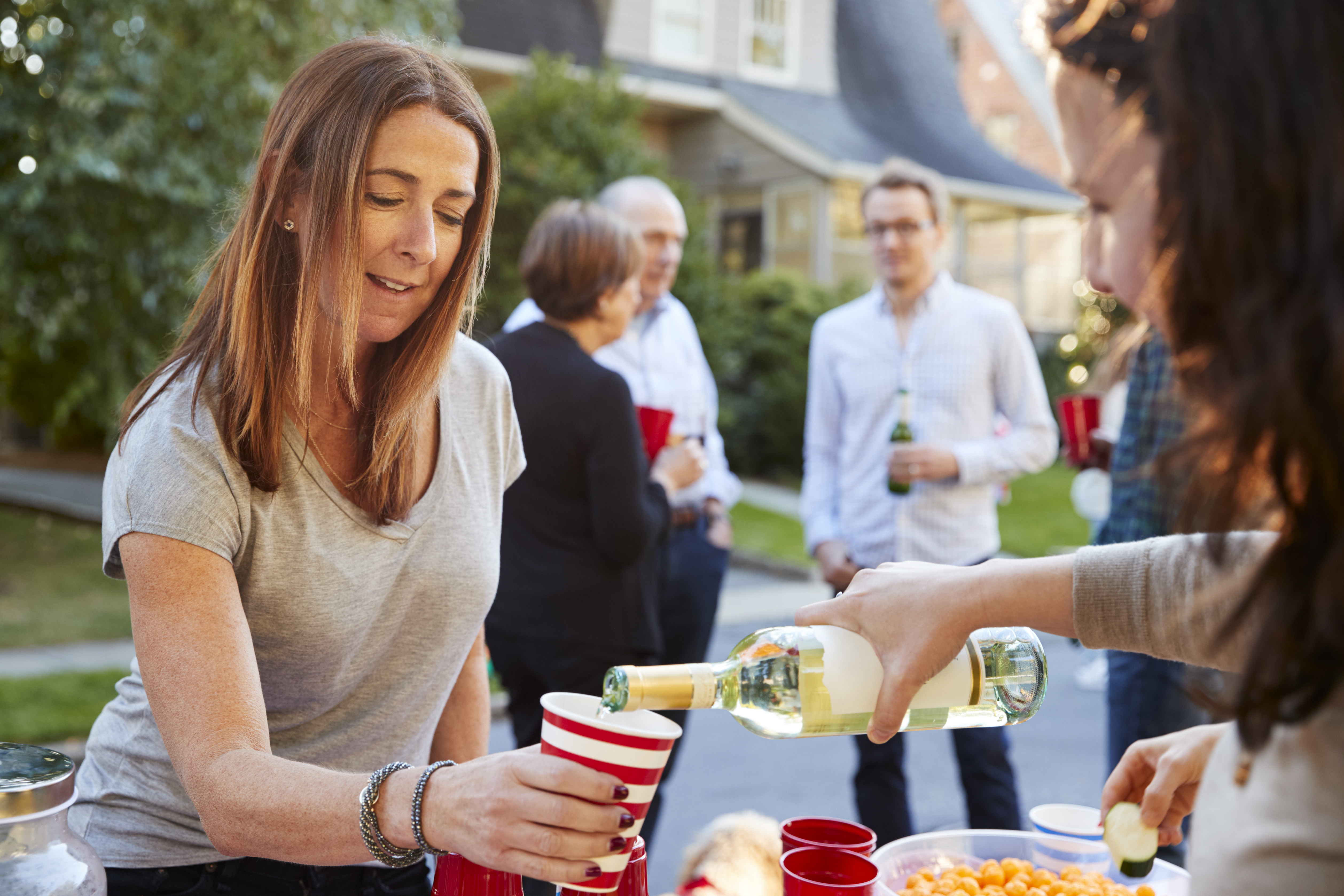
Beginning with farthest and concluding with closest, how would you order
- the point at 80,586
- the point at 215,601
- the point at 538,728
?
the point at 80,586, the point at 538,728, the point at 215,601

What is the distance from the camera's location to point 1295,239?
2.31 feet

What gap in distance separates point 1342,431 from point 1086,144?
0.33 metres

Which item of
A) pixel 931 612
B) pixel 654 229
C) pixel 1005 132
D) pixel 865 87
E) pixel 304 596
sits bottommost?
pixel 304 596

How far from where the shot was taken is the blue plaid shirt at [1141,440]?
297 cm

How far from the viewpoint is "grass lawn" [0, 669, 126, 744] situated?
518 centimetres

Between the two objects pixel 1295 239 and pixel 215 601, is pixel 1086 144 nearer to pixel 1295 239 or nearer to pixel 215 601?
pixel 1295 239

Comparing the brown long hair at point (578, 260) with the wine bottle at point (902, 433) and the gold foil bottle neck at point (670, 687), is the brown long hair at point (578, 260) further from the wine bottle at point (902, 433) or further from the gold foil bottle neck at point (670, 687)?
the gold foil bottle neck at point (670, 687)

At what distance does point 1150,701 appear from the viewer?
3.16 metres

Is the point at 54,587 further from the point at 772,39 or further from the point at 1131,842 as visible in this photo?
Answer: the point at 772,39

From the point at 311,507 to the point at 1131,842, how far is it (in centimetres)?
115

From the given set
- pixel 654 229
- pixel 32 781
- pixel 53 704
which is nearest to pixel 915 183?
pixel 654 229

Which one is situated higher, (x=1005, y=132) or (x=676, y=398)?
(x=1005, y=132)

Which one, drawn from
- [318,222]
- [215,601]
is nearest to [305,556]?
[215,601]

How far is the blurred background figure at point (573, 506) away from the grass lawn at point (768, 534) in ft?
21.0
